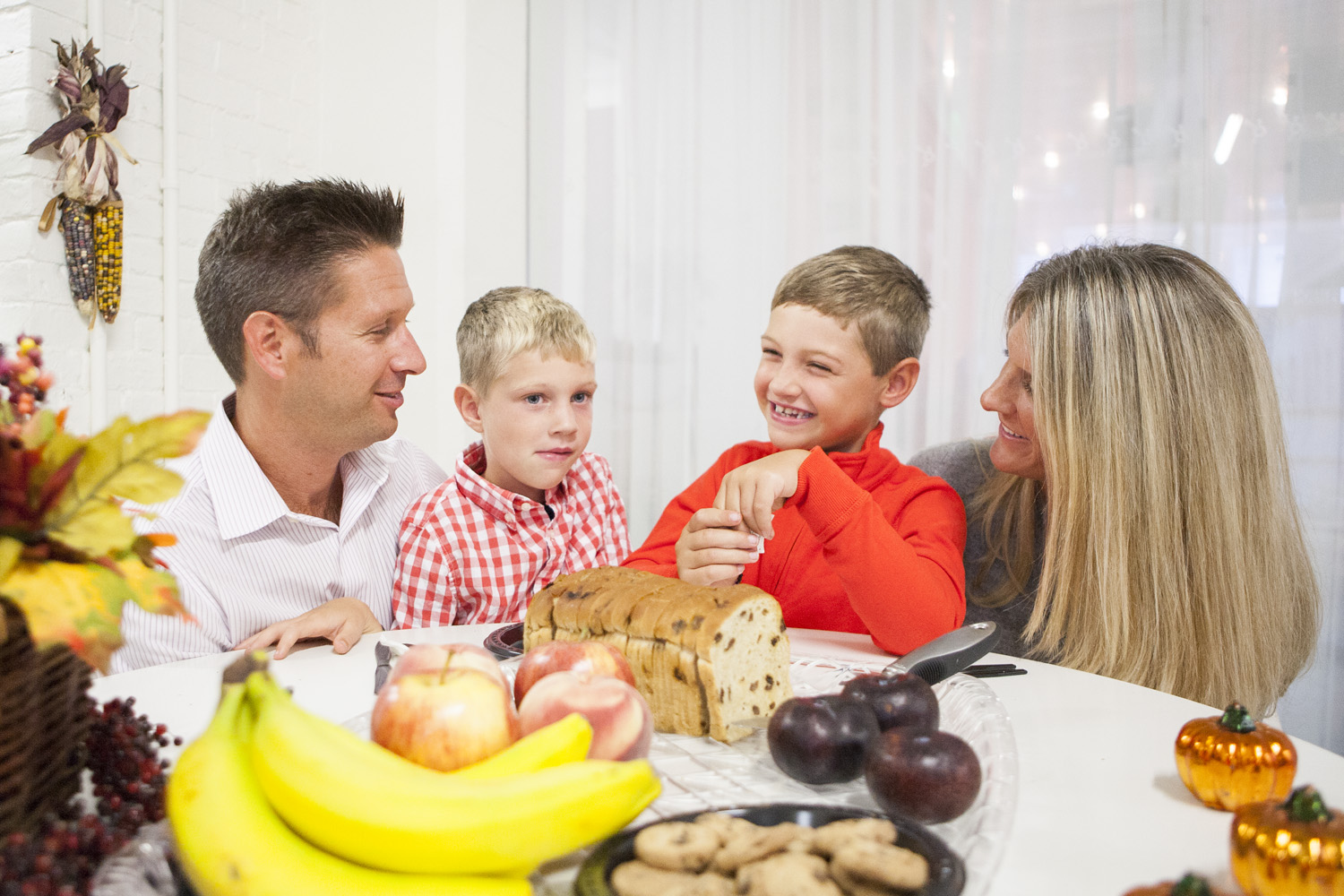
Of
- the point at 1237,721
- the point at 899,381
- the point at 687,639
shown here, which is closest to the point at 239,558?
the point at 687,639

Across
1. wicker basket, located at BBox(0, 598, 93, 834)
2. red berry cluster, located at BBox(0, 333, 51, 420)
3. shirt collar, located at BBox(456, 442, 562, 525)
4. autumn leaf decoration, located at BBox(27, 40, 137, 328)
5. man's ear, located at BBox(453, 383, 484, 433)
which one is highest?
autumn leaf decoration, located at BBox(27, 40, 137, 328)

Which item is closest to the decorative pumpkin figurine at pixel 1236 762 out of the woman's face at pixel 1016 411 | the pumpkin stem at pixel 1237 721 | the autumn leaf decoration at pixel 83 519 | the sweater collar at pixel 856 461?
the pumpkin stem at pixel 1237 721

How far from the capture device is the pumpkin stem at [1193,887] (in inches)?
18.8

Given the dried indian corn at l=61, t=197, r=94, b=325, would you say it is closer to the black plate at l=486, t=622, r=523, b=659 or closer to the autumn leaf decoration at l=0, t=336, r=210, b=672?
the black plate at l=486, t=622, r=523, b=659

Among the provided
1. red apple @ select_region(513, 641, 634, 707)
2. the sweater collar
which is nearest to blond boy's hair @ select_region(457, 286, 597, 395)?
the sweater collar

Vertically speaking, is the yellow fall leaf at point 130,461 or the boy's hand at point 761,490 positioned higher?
the yellow fall leaf at point 130,461

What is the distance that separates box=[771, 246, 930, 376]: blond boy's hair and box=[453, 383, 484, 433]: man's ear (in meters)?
0.72

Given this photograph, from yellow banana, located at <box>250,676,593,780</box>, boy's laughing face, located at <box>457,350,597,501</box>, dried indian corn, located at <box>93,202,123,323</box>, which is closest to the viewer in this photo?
yellow banana, located at <box>250,676,593,780</box>

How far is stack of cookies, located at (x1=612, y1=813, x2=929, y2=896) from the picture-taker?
1.67ft

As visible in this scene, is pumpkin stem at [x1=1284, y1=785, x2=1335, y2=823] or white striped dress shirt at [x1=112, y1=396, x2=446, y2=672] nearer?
pumpkin stem at [x1=1284, y1=785, x2=1335, y2=823]

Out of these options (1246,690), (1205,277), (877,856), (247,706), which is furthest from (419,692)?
(1205,277)

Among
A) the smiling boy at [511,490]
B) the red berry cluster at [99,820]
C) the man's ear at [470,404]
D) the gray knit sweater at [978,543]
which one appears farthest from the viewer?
the man's ear at [470,404]

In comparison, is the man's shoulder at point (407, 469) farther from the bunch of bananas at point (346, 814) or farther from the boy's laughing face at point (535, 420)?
the bunch of bananas at point (346, 814)

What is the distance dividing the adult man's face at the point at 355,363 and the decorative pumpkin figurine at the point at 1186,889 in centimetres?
153
